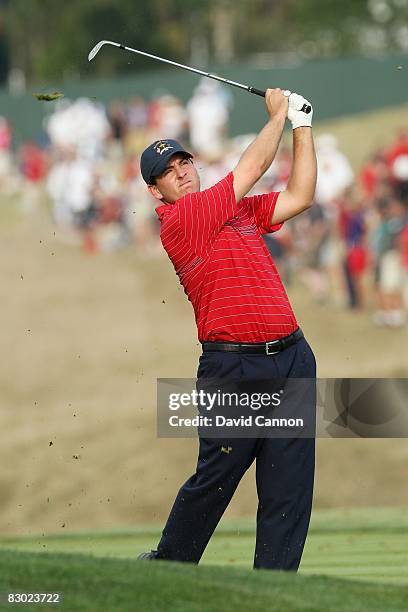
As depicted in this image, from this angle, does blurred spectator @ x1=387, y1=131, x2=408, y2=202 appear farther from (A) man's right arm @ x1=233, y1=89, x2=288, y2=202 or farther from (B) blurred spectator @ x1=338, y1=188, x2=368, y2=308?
(A) man's right arm @ x1=233, y1=89, x2=288, y2=202

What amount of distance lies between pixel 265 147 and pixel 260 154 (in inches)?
1.4

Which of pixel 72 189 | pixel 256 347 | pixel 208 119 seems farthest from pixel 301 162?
pixel 208 119

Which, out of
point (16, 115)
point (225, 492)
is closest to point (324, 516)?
point (225, 492)

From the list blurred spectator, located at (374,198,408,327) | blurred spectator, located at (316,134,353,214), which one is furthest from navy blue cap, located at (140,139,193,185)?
blurred spectator, located at (316,134,353,214)

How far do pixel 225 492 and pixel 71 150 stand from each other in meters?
21.4

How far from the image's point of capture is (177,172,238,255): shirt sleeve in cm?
619

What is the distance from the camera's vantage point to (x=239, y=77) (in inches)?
1241

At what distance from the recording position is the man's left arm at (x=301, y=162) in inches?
245

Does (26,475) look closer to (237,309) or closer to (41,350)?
(41,350)

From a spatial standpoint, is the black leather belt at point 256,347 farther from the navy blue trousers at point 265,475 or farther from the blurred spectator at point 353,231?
the blurred spectator at point 353,231

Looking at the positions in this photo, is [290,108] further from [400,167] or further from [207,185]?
[400,167]

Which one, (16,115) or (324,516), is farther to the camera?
(16,115)

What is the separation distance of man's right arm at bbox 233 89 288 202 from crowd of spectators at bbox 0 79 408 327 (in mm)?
5456

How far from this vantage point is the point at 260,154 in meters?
6.14
